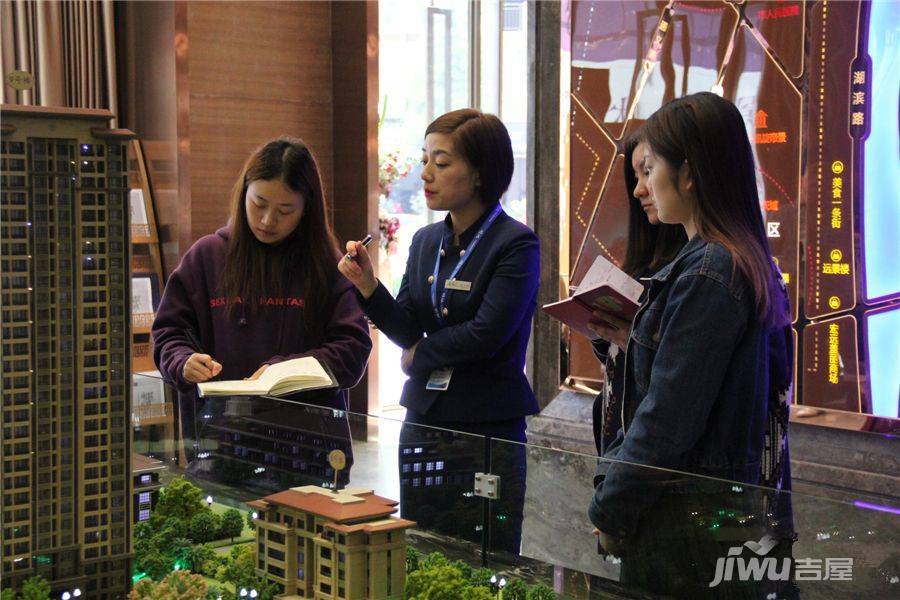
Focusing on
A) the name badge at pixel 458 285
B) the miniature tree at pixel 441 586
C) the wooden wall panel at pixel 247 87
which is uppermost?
the wooden wall panel at pixel 247 87

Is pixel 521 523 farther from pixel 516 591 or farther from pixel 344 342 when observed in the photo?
pixel 344 342

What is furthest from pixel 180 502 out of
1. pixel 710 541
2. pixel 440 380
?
pixel 710 541

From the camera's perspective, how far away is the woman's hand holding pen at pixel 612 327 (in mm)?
2105

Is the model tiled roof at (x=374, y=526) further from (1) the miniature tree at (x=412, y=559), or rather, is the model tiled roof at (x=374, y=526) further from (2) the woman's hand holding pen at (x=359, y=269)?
(2) the woman's hand holding pen at (x=359, y=269)

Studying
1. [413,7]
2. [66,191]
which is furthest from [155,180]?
[66,191]

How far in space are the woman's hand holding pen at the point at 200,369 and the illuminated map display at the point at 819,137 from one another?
2.45 meters

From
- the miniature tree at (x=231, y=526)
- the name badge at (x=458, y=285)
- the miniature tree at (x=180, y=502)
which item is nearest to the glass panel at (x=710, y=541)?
the miniature tree at (x=231, y=526)

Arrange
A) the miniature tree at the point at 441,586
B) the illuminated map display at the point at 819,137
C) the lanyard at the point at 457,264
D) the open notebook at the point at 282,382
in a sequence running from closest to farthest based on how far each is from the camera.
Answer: the miniature tree at the point at 441,586 → the open notebook at the point at 282,382 → the lanyard at the point at 457,264 → the illuminated map display at the point at 819,137

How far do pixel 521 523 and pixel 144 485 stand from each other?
74cm

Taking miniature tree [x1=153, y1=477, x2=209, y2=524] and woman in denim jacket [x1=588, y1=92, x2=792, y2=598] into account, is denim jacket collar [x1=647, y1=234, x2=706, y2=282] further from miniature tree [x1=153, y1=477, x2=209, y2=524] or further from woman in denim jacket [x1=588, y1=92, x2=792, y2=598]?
miniature tree [x1=153, y1=477, x2=209, y2=524]

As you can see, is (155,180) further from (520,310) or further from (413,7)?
(520,310)

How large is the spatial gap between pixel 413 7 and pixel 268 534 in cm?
696

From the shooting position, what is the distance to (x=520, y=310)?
2705 millimetres

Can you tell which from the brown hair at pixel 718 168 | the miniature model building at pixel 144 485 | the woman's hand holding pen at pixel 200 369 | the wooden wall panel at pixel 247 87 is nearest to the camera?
the brown hair at pixel 718 168
